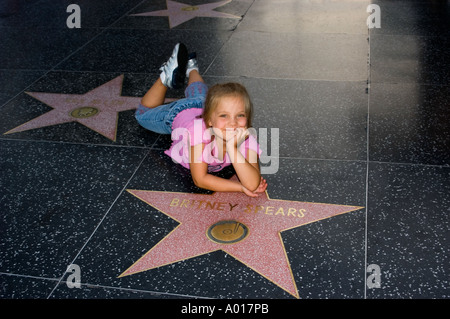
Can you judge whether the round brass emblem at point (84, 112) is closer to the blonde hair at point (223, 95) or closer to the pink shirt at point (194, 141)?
the pink shirt at point (194, 141)

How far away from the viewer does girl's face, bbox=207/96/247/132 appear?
6.75ft

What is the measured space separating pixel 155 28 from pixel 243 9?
964 mm

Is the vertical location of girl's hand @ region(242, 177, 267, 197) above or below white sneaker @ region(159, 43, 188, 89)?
below

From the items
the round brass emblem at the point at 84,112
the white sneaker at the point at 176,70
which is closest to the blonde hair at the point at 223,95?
the white sneaker at the point at 176,70

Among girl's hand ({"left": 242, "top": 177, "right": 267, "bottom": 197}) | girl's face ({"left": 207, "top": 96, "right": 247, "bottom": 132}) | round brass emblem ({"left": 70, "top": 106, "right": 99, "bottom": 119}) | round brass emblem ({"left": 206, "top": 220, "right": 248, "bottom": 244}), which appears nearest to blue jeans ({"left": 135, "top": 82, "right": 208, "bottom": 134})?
round brass emblem ({"left": 70, "top": 106, "right": 99, "bottom": 119})

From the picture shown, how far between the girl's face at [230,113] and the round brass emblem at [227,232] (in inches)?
16.1

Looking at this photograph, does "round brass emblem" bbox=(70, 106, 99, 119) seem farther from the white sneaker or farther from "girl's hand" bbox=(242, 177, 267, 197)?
"girl's hand" bbox=(242, 177, 267, 197)

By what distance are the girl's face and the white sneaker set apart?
779 mm

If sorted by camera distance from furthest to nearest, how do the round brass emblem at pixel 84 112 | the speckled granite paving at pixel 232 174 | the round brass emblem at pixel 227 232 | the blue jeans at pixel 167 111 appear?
the round brass emblem at pixel 84 112 → the blue jeans at pixel 167 111 → the round brass emblem at pixel 227 232 → the speckled granite paving at pixel 232 174

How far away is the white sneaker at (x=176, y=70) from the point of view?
2.78m

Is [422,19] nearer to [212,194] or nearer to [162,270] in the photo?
[212,194]

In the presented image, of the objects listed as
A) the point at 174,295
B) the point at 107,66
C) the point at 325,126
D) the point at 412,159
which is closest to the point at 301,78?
the point at 325,126

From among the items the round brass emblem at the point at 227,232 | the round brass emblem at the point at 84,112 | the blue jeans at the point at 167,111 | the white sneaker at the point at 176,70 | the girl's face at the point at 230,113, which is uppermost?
the girl's face at the point at 230,113

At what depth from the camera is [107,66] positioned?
3615 mm
